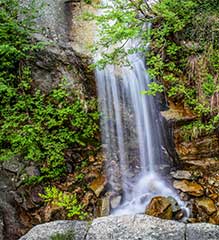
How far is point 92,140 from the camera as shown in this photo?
15.8 ft

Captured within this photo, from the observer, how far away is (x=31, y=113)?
461 cm

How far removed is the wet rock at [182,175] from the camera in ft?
14.1

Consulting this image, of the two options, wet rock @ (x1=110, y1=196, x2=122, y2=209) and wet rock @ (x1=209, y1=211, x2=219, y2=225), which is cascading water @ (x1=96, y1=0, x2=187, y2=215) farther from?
wet rock @ (x1=209, y1=211, x2=219, y2=225)

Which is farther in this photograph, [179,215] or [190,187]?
[190,187]

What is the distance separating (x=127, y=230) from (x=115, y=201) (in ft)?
7.95

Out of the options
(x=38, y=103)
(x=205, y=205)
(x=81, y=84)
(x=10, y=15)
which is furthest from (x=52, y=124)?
(x=205, y=205)

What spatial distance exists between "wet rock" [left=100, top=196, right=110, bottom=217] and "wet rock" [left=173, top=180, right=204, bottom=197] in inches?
38.8

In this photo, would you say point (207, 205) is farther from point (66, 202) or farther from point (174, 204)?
point (66, 202)

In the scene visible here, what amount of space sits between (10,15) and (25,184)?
2775 millimetres

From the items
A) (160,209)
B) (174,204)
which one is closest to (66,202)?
(160,209)

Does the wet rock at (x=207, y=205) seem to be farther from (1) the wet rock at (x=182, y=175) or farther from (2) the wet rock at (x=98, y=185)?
(2) the wet rock at (x=98, y=185)

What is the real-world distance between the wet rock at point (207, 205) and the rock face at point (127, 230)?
6.71ft

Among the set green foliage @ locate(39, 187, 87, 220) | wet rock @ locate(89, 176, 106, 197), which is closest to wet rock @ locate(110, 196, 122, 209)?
wet rock @ locate(89, 176, 106, 197)

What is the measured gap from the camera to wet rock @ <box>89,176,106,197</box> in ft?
14.1
